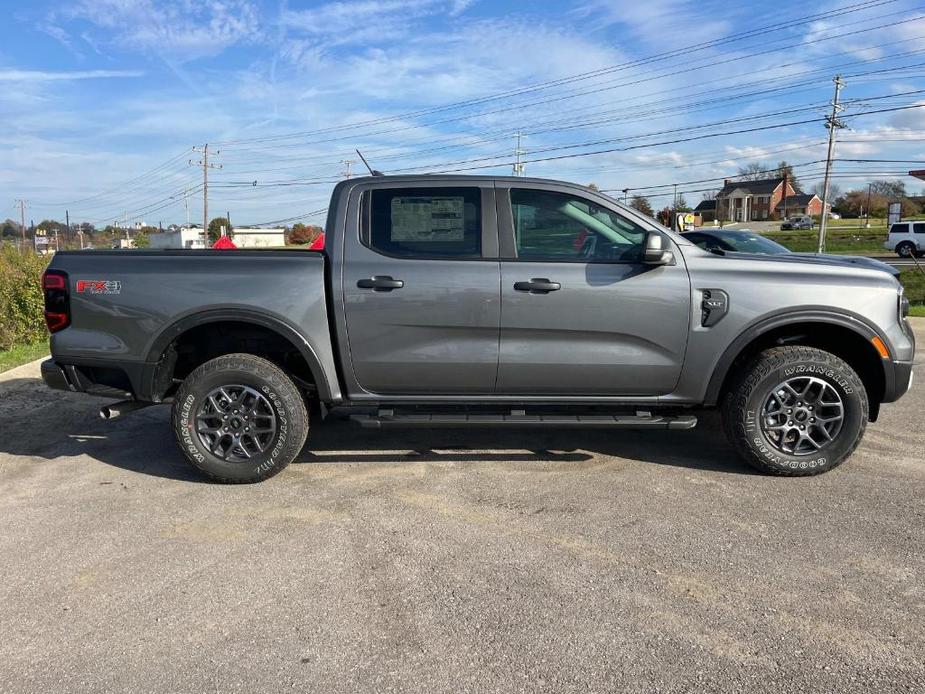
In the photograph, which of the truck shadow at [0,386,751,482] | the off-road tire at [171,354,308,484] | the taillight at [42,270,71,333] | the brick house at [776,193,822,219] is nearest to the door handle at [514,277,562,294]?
the truck shadow at [0,386,751,482]

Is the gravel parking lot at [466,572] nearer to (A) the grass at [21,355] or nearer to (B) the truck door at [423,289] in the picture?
(B) the truck door at [423,289]

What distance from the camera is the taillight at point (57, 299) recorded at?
14.5 ft

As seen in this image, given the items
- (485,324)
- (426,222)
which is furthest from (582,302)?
(426,222)

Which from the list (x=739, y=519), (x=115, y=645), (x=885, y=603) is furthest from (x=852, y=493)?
(x=115, y=645)

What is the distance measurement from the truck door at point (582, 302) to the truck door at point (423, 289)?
13 centimetres

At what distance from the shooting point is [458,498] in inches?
167

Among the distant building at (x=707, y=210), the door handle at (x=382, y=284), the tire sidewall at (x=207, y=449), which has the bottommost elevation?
the tire sidewall at (x=207, y=449)

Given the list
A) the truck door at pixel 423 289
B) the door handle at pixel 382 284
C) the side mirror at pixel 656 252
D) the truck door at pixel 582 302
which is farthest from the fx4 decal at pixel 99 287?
the side mirror at pixel 656 252

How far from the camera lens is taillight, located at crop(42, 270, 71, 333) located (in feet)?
14.5

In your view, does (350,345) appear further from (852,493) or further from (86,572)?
(852,493)

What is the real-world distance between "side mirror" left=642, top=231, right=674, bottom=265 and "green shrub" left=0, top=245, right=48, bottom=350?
9.85 metres

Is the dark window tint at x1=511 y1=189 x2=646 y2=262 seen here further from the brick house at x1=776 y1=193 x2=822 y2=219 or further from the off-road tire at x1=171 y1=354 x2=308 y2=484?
the brick house at x1=776 y1=193 x2=822 y2=219

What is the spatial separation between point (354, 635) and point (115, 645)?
0.96m

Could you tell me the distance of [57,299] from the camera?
4.45 metres
